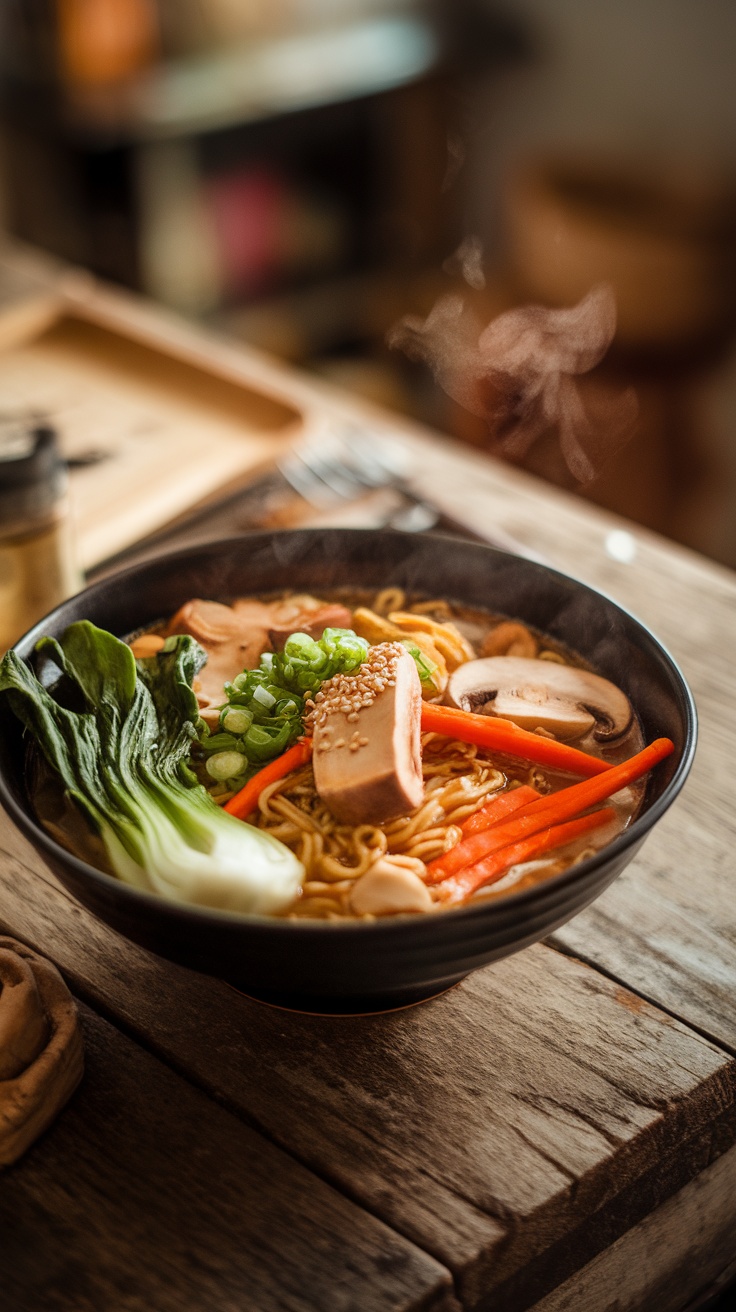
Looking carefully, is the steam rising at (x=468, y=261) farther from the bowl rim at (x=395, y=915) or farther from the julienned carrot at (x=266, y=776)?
the bowl rim at (x=395, y=915)

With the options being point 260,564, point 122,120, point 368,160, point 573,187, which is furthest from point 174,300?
→ point 260,564

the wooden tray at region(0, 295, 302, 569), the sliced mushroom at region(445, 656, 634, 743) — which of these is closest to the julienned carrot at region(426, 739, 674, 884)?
the sliced mushroom at region(445, 656, 634, 743)

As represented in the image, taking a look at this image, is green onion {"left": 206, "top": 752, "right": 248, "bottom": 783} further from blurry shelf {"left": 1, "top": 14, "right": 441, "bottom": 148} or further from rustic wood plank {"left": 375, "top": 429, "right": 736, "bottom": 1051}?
blurry shelf {"left": 1, "top": 14, "right": 441, "bottom": 148}

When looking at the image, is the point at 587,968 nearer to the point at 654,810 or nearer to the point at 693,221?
the point at 654,810

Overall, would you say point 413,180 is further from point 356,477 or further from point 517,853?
point 517,853

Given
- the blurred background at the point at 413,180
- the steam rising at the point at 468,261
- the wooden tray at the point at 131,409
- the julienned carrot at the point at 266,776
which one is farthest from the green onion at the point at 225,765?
the steam rising at the point at 468,261

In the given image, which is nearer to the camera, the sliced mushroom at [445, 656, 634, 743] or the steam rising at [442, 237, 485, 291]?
the sliced mushroom at [445, 656, 634, 743]

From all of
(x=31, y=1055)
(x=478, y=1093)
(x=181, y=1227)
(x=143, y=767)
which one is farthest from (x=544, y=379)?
(x=181, y=1227)
